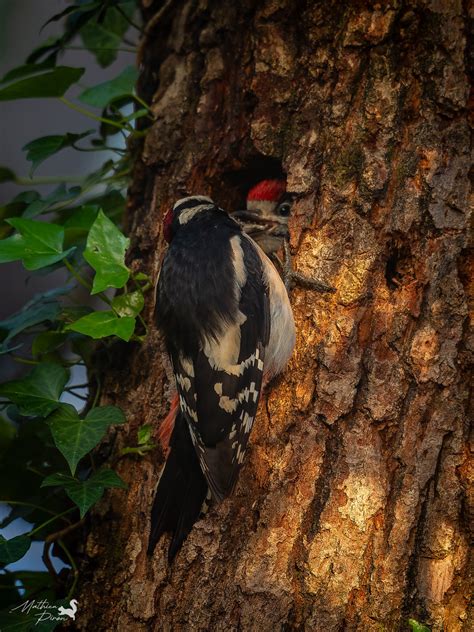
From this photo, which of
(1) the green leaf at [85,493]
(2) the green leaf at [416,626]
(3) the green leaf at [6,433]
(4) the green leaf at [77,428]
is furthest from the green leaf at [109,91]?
(2) the green leaf at [416,626]

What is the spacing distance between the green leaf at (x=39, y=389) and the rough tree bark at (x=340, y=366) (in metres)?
0.26

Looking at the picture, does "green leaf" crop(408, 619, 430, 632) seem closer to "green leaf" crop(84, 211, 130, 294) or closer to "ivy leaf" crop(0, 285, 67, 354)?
"green leaf" crop(84, 211, 130, 294)

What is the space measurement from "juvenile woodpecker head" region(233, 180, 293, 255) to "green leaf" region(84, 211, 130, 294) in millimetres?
635

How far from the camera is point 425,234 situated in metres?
2.21

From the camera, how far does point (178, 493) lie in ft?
7.36

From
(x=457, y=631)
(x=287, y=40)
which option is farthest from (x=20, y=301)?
(x=457, y=631)

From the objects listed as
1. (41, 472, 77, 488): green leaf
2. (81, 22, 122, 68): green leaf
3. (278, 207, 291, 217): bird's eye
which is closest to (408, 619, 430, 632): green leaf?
(41, 472, 77, 488): green leaf

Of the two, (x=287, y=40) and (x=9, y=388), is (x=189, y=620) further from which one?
(x=287, y=40)

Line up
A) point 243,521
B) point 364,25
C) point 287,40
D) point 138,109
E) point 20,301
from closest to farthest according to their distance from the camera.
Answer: point 243,521 < point 364,25 < point 287,40 < point 138,109 < point 20,301

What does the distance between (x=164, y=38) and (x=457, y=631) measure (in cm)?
215

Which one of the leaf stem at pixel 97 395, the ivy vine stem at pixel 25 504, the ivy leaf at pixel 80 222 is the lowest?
the ivy vine stem at pixel 25 504

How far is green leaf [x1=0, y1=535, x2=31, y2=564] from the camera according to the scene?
2.14 m

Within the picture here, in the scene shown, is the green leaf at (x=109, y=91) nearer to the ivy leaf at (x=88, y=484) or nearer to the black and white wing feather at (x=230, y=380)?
the black and white wing feather at (x=230, y=380)

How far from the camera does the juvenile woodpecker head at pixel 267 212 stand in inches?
108
